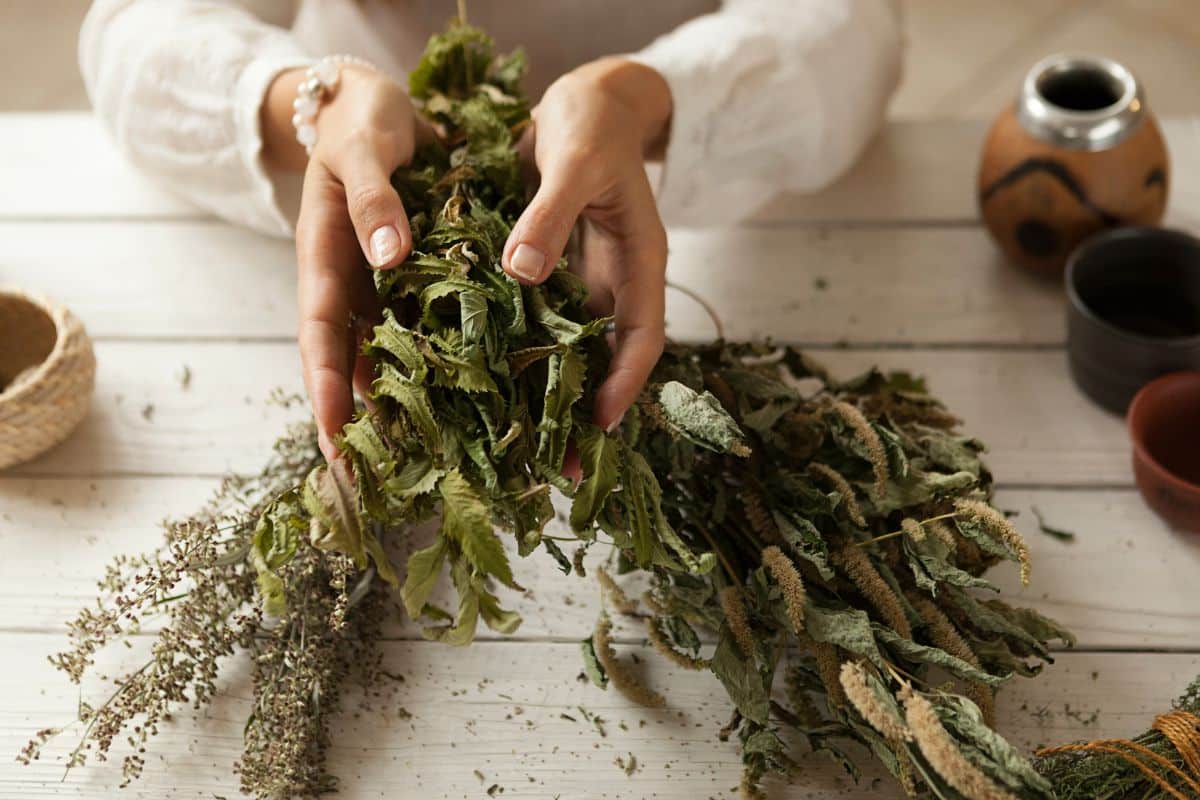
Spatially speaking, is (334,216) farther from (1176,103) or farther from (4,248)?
(1176,103)

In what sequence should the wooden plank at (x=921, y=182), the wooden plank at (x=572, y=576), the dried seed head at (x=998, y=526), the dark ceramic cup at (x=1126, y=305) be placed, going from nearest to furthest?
1. the dried seed head at (x=998, y=526)
2. the wooden plank at (x=572, y=576)
3. the dark ceramic cup at (x=1126, y=305)
4. the wooden plank at (x=921, y=182)

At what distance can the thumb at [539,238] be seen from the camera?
0.92m

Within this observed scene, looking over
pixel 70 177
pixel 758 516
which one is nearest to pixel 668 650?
pixel 758 516

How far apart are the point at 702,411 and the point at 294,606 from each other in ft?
1.40

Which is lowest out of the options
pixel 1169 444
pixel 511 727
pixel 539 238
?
pixel 511 727

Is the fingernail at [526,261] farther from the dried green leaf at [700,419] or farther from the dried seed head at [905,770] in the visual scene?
the dried seed head at [905,770]

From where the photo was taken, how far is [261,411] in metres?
1.29

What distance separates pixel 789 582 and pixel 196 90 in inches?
34.4

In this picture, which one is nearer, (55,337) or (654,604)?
(654,604)

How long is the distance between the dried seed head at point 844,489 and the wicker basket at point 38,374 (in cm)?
77

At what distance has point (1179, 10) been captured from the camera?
2410mm

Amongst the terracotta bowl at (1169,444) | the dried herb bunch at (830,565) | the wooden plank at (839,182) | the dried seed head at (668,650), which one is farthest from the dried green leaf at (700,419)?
the wooden plank at (839,182)

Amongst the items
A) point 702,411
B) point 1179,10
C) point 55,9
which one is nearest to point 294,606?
point 702,411

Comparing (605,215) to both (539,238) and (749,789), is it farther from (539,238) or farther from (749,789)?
(749,789)
